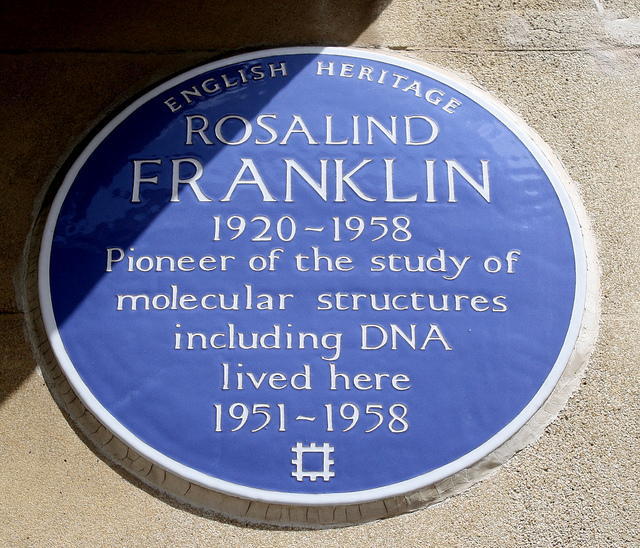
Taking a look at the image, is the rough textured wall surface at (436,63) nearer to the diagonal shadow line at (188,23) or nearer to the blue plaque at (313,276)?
the diagonal shadow line at (188,23)

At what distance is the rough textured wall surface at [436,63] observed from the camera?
2691 millimetres

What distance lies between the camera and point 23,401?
9.52 feet

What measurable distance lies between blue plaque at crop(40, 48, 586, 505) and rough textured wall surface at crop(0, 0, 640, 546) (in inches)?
5.7

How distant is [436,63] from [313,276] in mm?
1198

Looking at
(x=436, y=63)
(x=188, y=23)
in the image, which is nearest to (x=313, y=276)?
(x=436, y=63)

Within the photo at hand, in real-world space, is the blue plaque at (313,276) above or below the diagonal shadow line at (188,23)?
below

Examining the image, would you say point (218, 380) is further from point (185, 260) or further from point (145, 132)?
point (145, 132)

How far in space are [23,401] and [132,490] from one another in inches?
22.1

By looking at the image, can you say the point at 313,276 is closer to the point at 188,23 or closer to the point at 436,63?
the point at 436,63

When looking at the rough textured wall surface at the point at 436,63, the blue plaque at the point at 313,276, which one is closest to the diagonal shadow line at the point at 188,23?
the rough textured wall surface at the point at 436,63

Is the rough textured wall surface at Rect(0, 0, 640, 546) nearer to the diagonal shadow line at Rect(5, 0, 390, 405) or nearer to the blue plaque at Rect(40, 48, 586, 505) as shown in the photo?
the diagonal shadow line at Rect(5, 0, 390, 405)

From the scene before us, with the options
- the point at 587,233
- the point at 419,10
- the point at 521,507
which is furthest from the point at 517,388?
the point at 419,10

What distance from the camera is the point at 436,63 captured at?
344 cm

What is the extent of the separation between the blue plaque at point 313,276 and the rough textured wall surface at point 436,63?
14cm
